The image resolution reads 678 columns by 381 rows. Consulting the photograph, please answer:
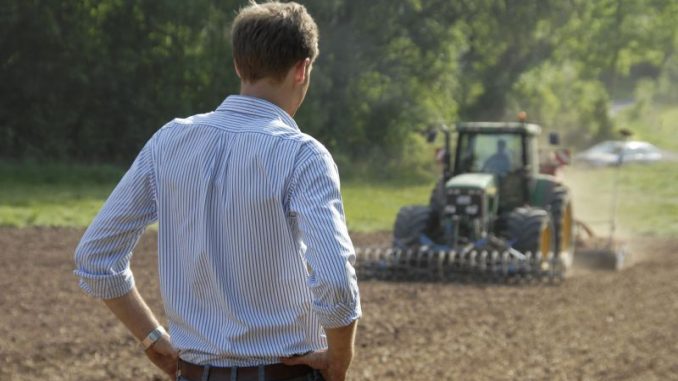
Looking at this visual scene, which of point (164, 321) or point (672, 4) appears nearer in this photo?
point (164, 321)

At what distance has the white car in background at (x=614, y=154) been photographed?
44.6 m

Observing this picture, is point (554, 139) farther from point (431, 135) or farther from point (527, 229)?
point (527, 229)

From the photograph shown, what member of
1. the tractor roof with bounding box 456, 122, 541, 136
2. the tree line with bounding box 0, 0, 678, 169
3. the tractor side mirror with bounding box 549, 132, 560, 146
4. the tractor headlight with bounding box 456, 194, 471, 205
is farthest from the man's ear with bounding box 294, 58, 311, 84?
the tree line with bounding box 0, 0, 678, 169

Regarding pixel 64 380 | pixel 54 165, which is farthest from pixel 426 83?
pixel 64 380

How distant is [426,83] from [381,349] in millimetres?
27244

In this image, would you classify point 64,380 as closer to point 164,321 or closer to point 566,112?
point 164,321

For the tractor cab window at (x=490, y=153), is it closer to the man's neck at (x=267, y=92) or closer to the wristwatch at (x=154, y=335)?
the wristwatch at (x=154, y=335)

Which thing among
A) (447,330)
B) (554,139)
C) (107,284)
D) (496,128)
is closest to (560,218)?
(554,139)

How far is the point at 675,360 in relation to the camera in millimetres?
8508

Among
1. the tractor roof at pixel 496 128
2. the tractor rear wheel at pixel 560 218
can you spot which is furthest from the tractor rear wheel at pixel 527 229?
the tractor roof at pixel 496 128

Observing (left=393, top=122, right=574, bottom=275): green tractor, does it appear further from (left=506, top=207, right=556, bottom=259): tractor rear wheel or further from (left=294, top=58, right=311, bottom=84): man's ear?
(left=294, top=58, right=311, bottom=84): man's ear

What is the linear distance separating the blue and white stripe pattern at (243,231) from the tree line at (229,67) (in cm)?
2732

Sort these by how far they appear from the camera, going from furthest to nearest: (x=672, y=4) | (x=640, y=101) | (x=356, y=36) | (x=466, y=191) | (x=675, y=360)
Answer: (x=640, y=101)
(x=672, y=4)
(x=356, y=36)
(x=466, y=191)
(x=675, y=360)

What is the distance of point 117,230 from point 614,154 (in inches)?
1733
